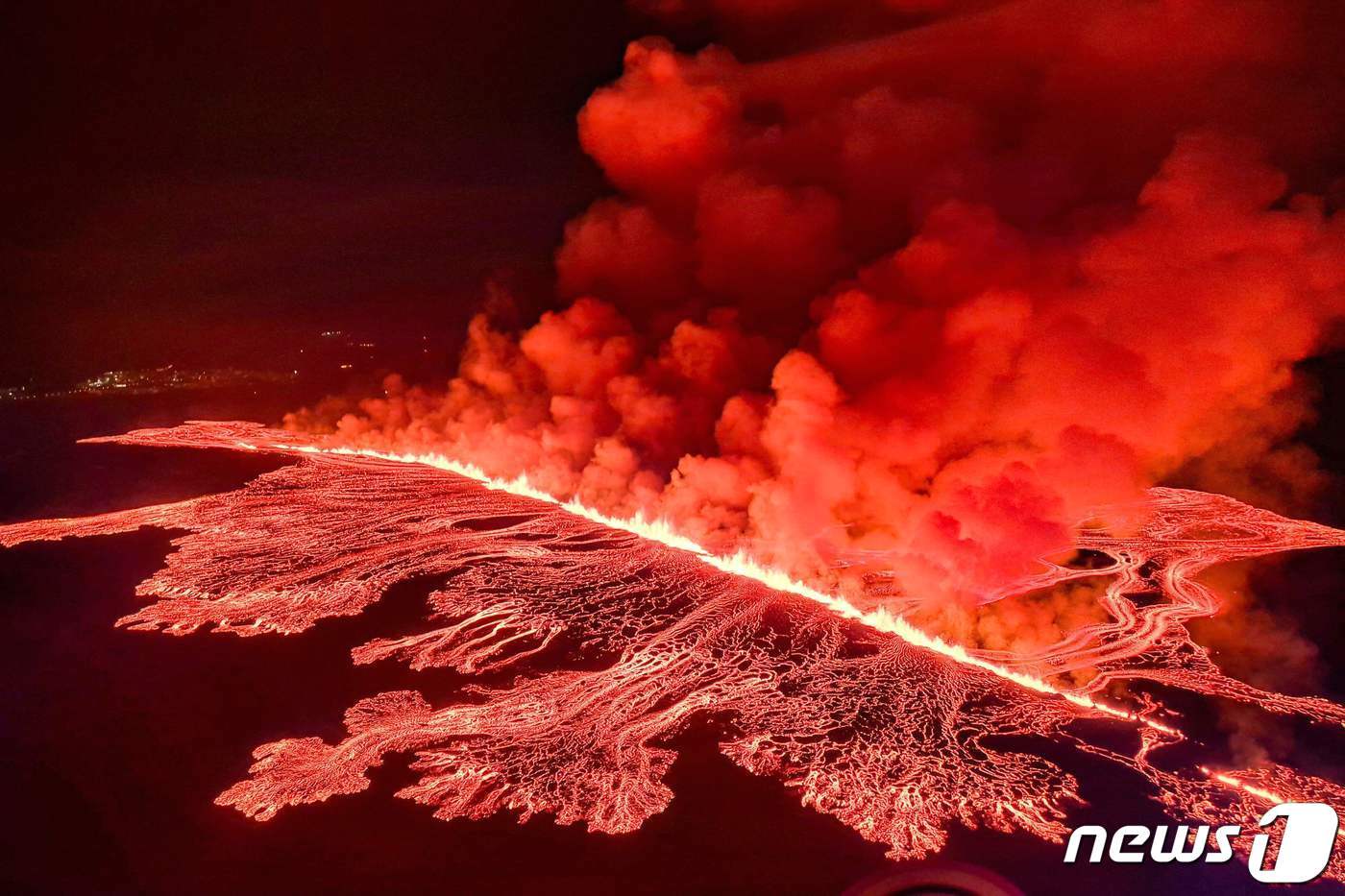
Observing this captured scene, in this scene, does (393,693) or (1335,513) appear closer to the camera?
(393,693)

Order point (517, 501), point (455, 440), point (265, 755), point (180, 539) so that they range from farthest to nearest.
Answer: point (455, 440), point (517, 501), point (180, 539), point (265, 755)

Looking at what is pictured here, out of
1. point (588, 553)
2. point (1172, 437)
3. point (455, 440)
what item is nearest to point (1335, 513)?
point (1172, 437)

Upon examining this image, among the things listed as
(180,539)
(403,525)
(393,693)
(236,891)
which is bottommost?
(236,891)

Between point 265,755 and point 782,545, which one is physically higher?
point 782,545

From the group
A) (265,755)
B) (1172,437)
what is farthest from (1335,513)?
(265,755)

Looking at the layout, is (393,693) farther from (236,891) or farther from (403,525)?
(403,525)

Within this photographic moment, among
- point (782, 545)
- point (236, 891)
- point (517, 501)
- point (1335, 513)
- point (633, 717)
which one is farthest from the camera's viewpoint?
point (517, 501)

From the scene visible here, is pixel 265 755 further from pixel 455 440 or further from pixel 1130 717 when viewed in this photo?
pixel 455 440
